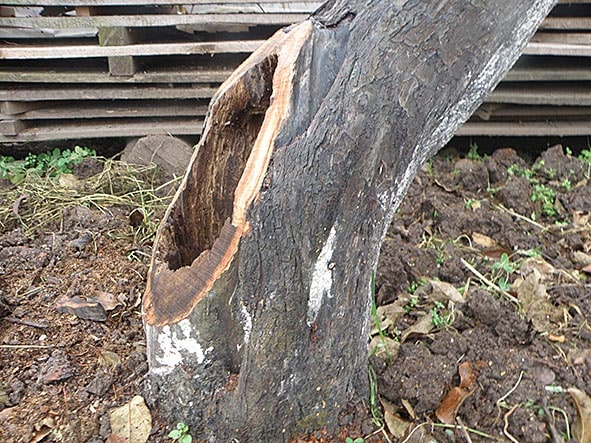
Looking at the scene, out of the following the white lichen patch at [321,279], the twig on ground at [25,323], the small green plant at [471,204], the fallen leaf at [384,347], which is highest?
the white lichen patch at [321,279]

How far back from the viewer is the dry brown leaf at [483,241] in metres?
2.70

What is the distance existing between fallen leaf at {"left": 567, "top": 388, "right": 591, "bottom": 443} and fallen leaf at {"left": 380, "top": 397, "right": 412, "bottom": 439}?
478mm

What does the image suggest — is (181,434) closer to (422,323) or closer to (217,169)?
(217,169)


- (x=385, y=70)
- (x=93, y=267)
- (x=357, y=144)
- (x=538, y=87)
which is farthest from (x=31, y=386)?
(x=538, y=87)

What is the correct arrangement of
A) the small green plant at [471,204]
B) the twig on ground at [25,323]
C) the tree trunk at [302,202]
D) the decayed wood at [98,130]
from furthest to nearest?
the decayed wood at [98,130]
the small green plant at [471,204]
the twig on ground at [25,323]
the tree trunk at [302,202]

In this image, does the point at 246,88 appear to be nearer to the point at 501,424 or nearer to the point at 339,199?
the point at 339,199

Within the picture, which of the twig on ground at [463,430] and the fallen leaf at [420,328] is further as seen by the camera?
the fallen leaf at [420,328]

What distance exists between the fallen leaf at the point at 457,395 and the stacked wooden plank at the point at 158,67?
2.20 metres

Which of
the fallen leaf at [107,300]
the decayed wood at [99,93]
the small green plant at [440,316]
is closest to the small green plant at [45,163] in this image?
the decayed wood at [99,93]

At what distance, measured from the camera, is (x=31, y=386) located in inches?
70.2

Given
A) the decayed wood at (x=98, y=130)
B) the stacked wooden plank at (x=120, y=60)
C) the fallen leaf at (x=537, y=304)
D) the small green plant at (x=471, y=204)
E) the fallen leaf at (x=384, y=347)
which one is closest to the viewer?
the fallen leaf at (x=384, y=347)

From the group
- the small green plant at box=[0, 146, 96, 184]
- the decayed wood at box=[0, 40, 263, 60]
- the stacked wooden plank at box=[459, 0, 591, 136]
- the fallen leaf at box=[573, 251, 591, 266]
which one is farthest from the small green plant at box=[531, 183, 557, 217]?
the small green plant at box=[0, 146, 96, 184]

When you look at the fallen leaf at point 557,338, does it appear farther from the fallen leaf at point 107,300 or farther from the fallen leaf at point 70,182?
the fallen leaf at point 70,182

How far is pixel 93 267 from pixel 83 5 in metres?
1.71
